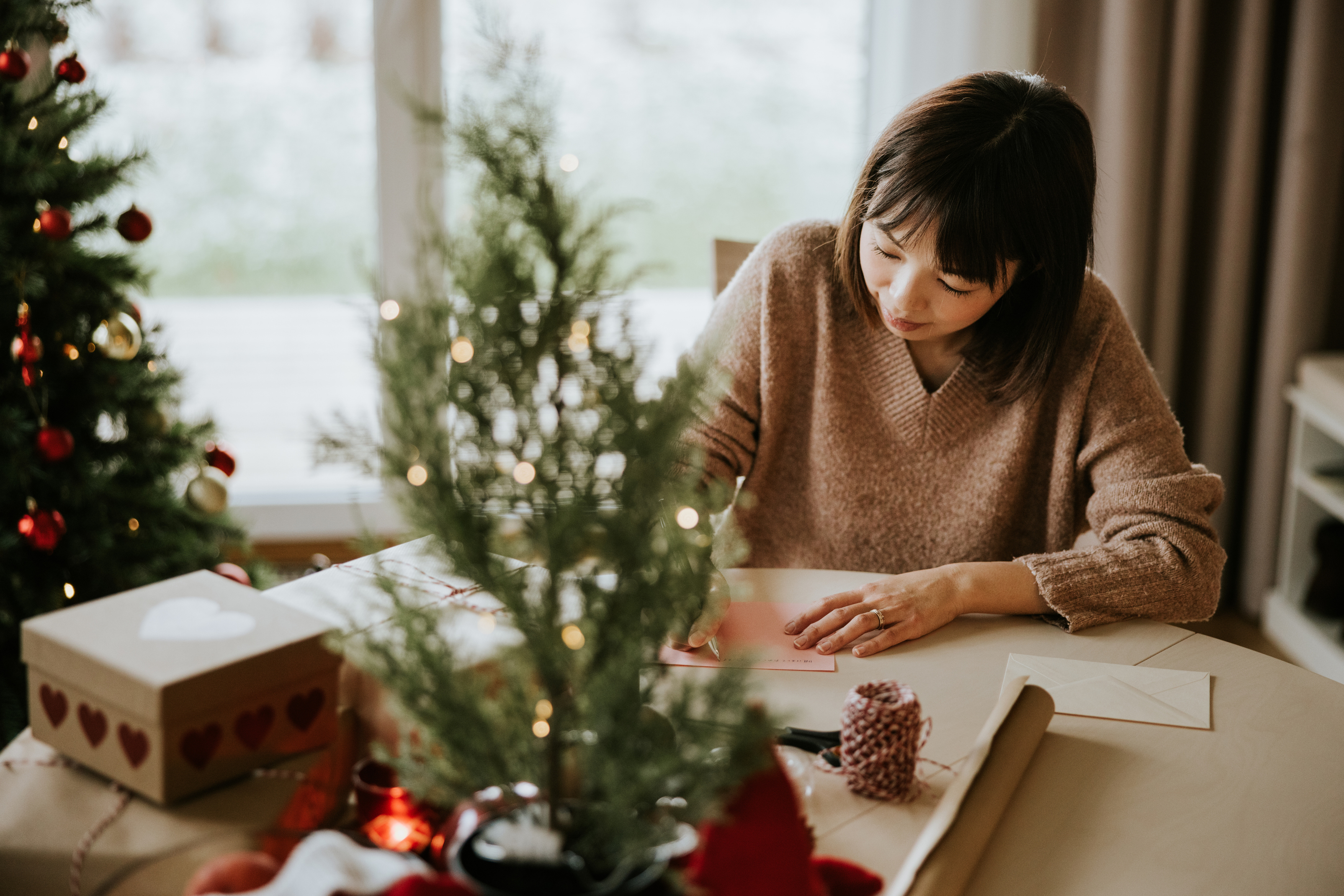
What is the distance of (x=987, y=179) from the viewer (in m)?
1.21

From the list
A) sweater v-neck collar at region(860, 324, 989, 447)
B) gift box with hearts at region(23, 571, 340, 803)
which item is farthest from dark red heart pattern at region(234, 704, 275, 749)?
sweater v-neck collar at region(860, 324, 989, 447)

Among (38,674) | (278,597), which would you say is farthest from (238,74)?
(38,674)

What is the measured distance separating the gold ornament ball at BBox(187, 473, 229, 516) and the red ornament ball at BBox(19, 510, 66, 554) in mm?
202

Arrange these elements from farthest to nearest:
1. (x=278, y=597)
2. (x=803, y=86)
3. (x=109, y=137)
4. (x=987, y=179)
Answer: (x=803, y=86), (x=109, y=137), (x=987, y=179), (x=278, y=597)

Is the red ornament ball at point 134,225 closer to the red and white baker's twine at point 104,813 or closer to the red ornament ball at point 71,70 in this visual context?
the red ornament ball at point 71,70

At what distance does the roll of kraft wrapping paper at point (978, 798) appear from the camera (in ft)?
2.23

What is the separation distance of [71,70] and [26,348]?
429 millimetres

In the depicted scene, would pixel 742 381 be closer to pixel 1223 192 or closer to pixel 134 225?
pixel 134 225

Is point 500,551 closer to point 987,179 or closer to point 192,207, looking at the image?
point 987,179

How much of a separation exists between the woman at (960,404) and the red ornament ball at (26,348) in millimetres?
1013

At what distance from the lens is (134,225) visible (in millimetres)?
1654

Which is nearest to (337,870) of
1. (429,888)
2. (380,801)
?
(429,888)

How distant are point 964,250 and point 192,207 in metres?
2.22

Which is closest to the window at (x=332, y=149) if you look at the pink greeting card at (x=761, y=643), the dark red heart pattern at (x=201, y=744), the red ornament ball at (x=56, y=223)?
the red ornament ball at (x=56, y=223)
